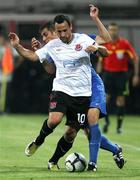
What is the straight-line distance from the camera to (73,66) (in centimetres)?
1173

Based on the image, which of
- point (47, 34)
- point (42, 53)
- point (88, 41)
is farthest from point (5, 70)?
point (88, 41)

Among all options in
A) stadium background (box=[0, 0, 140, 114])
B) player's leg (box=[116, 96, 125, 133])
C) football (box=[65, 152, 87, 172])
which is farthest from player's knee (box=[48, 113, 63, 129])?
stadium background (box=[0, 0, 140, 114])

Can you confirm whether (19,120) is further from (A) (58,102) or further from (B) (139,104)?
(A) (58,102)

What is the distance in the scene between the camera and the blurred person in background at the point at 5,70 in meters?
25.8

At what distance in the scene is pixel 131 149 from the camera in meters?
15.0

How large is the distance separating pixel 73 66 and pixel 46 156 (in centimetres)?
232

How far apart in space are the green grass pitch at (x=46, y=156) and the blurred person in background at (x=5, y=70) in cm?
393

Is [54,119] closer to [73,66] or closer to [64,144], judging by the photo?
[64,144]

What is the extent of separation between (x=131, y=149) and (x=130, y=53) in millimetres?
5065

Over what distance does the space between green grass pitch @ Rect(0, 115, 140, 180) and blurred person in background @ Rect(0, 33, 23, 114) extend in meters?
3.93

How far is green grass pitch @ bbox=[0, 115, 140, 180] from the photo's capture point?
11023mm

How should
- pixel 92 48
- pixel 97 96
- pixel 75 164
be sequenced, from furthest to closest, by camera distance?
pixel 97 96
pixel 75 164
pixel 92 48

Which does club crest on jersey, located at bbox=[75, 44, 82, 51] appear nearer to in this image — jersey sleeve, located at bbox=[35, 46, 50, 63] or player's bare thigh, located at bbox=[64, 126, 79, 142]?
jersey sleeve, located at bbox=[35, 46, 50, 63]

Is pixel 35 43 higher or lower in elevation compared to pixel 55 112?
higher
